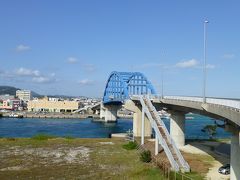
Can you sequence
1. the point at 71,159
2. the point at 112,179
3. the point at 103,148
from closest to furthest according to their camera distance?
the point at 112,179 → the point at 71,159 → the point at 103,148

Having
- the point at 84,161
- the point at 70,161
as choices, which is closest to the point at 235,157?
the point at 84,161

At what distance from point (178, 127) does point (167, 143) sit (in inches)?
667

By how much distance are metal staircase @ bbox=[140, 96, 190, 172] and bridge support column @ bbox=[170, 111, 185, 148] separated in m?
4.68

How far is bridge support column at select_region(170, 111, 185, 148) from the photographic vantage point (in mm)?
73688

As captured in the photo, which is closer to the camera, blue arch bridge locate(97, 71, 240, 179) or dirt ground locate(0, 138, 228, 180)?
blue arch bridge locate(97, 71, 240, 179)

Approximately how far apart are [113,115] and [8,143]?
Result: 116779 mm

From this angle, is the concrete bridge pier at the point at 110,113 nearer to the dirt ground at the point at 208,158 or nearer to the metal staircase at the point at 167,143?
the metal staircase at the point at 167,143

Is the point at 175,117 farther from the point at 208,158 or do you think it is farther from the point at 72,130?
the point at 72,130

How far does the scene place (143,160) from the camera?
56656 millimetres

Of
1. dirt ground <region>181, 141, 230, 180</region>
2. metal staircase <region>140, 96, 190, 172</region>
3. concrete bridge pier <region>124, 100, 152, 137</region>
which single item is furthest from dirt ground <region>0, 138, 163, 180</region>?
concrete bridge pier <region>124, 100, 152, 137</region>

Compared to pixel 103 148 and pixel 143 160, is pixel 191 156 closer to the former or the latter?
pixel 143 160

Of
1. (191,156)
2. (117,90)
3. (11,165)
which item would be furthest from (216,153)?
(117,90)

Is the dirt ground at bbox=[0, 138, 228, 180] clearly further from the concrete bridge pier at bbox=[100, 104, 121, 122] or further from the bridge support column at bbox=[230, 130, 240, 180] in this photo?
the concrete bridge pier at bbox=[100, 104, 121, 122]

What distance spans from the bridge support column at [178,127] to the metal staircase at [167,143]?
184 inches
